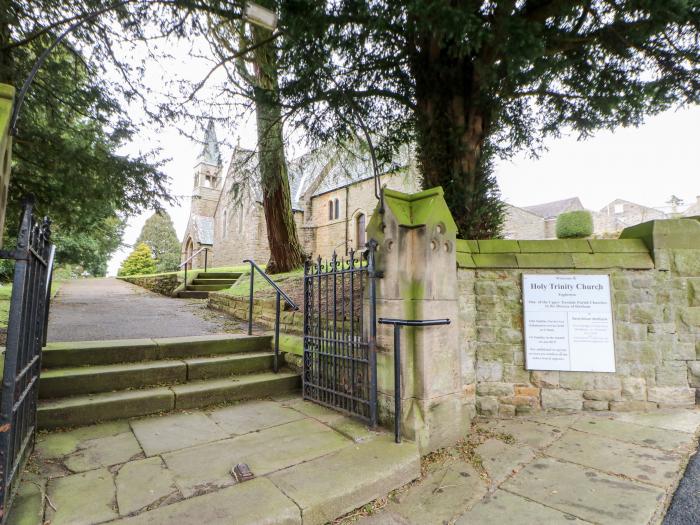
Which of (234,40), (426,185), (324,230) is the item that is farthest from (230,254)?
(426,185)

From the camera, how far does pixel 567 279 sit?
14.3 feet

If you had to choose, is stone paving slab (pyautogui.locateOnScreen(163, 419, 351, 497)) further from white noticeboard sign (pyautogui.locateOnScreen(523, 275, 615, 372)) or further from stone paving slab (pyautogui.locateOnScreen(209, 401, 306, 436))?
white noticeboard sign (pyautogui.locateOnScreen(523, 275, 615, 372))

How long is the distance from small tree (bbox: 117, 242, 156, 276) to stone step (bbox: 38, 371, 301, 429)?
38844 mm

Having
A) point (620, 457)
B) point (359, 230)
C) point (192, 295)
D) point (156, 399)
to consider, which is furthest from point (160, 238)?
point (620, 457)

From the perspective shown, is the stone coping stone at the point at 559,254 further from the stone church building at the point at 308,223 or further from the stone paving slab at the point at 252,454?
the stone church building at the point at 308,223

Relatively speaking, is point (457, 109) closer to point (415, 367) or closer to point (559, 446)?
point (415, 367)

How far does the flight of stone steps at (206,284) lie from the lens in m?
11.8

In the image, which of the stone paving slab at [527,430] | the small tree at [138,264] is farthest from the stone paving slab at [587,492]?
the small tree at [138,264]

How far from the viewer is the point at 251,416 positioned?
143 inches

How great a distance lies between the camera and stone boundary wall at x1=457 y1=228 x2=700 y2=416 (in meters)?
4.25

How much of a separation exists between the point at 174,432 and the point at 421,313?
7.83ft

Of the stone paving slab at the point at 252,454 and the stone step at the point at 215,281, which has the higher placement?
the stone step at the point at 215,281

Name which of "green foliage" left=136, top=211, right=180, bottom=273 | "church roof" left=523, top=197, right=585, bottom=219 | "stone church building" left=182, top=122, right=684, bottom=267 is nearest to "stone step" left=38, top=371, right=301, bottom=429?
"stone church building" left=182, top=122, right=684, bottom=267

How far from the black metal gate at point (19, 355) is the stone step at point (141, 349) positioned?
1.35 m
